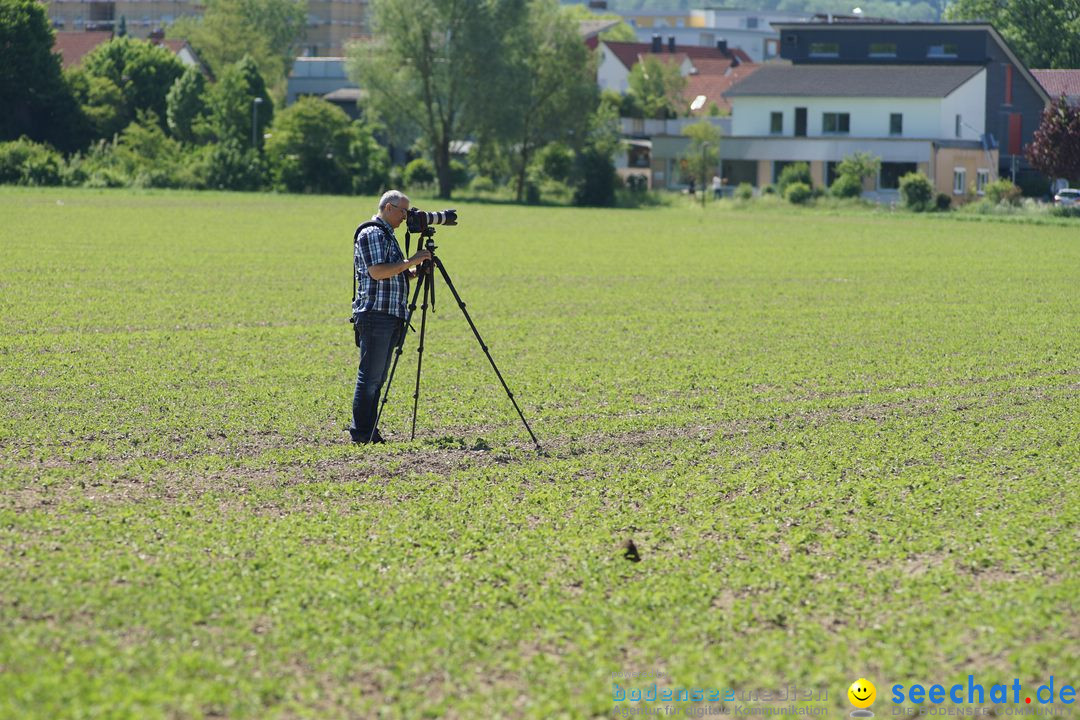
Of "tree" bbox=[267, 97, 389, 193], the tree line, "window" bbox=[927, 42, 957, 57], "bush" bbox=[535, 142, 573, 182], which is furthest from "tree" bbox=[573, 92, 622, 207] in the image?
"window" bbox=[927, 42, 957, 57]

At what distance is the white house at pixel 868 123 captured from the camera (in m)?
86.2

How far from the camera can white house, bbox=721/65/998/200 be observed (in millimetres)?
86250

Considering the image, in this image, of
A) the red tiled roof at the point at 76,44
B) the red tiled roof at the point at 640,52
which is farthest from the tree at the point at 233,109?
the red tiled roof at the point at 640,52

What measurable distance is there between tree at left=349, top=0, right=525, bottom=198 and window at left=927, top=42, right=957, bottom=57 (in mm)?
27222

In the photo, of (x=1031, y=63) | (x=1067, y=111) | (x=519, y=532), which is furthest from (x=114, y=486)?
(x=1031, y=63)

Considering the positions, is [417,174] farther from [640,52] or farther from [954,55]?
[640,52]

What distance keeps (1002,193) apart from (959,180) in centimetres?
1534

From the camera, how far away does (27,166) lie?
75.1m

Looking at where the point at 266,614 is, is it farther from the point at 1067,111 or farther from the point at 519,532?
the point at 1067,111

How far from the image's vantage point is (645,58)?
140125 mm

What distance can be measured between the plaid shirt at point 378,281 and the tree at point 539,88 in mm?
72557

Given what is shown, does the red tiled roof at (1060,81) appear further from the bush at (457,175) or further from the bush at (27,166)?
the bush at (27,166)

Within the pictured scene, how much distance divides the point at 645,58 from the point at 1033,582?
441 feet

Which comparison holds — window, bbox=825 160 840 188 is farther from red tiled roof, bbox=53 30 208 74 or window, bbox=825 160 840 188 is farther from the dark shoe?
the dark shoe
